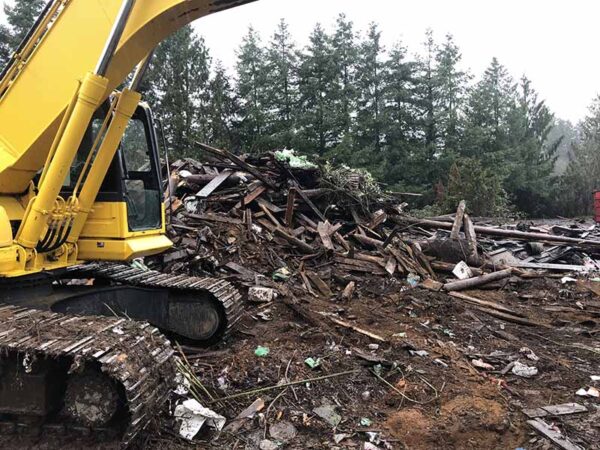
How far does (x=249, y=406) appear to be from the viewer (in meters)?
4.22

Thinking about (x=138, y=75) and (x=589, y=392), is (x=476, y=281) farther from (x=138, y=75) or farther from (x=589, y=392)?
(x=138, y=75)

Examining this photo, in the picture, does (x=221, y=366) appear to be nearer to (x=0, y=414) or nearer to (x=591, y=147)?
(x=0, y=414)

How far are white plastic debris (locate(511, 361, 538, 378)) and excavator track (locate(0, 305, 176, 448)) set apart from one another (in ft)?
11.8

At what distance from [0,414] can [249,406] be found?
182cm

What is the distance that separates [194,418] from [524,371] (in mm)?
3439

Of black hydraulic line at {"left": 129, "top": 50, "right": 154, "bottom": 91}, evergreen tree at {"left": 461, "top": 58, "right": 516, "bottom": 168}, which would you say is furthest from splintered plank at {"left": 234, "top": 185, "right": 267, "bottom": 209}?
evergreen tree at {"left": 461, "top": 58, "right": 516, "bottom": 168}

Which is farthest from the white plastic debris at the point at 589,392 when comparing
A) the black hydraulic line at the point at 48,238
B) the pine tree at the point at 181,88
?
the pine tree at the point at 181,88

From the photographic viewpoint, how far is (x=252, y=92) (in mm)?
37781

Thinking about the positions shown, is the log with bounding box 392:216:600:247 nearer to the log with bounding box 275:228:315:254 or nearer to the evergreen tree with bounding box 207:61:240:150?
the log with bounding box 275:228:315:254

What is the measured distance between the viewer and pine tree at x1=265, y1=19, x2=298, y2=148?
120 feet

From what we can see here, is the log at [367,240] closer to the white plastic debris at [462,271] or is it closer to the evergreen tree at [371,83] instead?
the white plastic debris at [462,271]

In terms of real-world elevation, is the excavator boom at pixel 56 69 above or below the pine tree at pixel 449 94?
below

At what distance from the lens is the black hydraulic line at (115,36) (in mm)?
3820

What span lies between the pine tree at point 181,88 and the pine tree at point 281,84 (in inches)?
184
